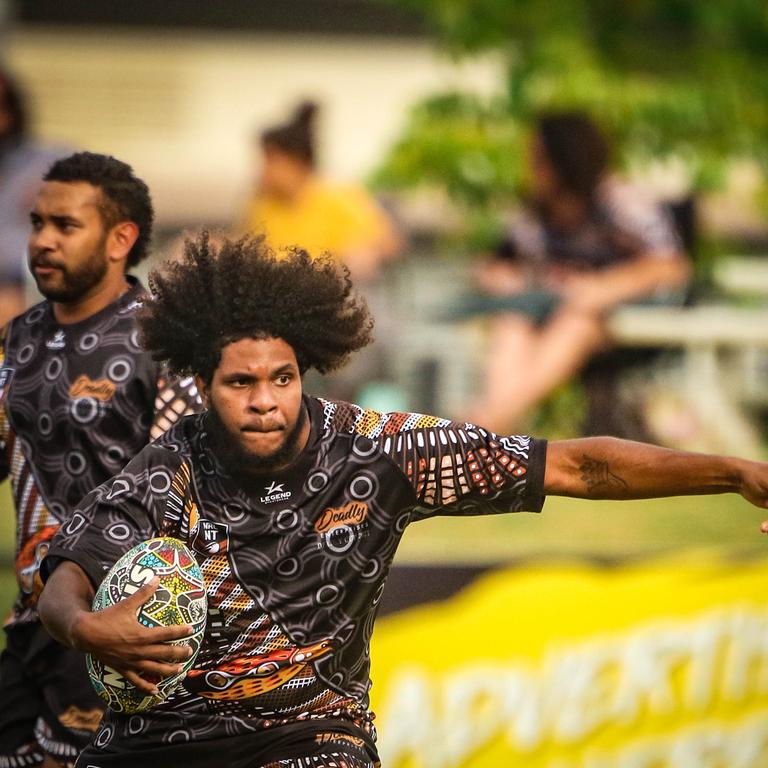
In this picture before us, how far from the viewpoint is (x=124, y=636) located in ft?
13.7

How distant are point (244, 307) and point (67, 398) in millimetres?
948

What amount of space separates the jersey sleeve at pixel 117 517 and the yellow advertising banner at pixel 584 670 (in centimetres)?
355

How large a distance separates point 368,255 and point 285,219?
21.0 inches

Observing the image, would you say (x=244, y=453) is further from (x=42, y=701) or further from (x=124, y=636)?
(x=42, y=701)

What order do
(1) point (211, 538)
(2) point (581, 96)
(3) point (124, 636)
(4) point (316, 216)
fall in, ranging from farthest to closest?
(2) point (581, 96)
(4) point (316, 216)
(1) point (211, 538)
(3) point (124, 636)

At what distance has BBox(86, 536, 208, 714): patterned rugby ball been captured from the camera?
4.39 meters

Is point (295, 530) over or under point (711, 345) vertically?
under

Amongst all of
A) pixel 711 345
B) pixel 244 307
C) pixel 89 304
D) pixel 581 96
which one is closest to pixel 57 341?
pixel 89 304

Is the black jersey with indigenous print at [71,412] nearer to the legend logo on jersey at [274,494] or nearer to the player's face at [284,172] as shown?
the legend logo on jersey at [274,494]

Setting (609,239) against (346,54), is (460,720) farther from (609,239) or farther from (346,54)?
(346,54)

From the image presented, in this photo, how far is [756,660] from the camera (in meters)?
8.73

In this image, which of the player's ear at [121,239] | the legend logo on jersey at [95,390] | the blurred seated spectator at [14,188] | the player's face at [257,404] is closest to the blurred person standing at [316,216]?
the blurred seated spectator at [14,188]

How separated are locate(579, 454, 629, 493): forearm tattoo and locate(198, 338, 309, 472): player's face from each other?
32.3 inches

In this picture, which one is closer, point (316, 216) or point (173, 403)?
point (173, 403)
